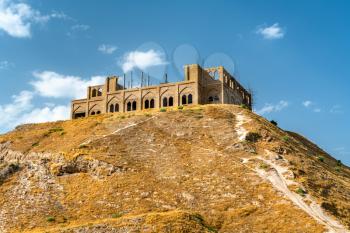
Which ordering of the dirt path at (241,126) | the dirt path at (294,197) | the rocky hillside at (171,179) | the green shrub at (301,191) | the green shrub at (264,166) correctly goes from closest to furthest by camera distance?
the dirt path at (294,197)
the rocky hillside at (171,179)
the green shrub at (301,191)
the green shrub at (264,166)
the dirt path at (241,126)

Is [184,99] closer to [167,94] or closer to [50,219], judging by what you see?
[167,94]

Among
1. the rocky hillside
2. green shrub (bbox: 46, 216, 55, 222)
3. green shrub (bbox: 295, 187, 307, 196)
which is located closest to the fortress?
the rocky hillside

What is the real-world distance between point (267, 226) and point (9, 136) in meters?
44.3

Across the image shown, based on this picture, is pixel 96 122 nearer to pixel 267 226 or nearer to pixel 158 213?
pixel 158 213

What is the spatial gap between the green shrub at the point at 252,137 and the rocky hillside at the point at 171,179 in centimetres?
15

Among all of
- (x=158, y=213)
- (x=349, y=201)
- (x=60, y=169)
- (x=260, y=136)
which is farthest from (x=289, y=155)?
(x=60, y=169)

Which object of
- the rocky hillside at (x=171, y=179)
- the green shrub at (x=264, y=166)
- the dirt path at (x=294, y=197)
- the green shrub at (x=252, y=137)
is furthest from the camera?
the green shrub at (x=252, y=137)

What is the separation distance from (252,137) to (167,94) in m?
26.7

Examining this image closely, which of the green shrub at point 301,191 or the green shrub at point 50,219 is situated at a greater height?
the green shrub at point 301,191

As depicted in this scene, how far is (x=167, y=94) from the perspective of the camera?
278ft

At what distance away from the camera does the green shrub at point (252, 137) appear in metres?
60.7

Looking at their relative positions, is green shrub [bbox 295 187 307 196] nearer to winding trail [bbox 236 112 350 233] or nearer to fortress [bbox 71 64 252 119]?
winding trail [bbox 236 112 350 233]

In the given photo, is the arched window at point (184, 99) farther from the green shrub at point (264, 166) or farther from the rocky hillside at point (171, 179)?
the green shrub at point (264, 166)

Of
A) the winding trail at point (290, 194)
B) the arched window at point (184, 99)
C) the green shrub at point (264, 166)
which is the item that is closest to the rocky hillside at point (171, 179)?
the green shrub at point (264, 166)
